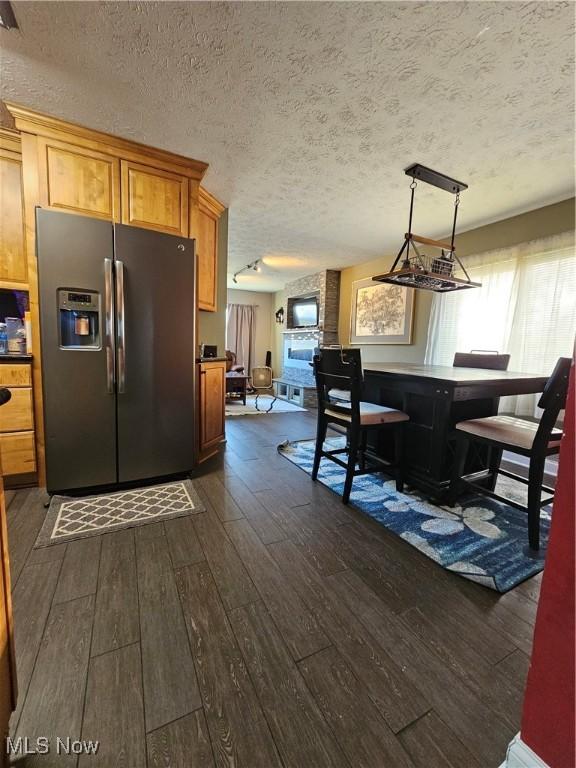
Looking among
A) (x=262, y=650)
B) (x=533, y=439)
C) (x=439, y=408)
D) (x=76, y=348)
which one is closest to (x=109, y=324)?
(x=76, y=348)

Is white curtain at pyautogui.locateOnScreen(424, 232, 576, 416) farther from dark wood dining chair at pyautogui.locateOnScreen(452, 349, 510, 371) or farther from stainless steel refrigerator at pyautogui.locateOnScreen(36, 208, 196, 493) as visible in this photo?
stainless steel refrigerator at pyautogui.locateOnScreen(36, 208, 196, 493)

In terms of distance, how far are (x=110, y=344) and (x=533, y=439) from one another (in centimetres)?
261

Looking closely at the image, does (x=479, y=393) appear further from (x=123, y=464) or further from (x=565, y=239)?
(x=123, y=464)

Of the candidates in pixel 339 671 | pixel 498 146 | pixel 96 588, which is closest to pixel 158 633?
pixel 96 588

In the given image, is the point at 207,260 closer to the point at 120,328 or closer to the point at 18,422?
the point at 120,328

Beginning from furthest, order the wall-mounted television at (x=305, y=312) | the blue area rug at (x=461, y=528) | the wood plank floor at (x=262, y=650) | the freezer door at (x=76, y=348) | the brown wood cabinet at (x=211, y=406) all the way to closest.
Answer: the wall-mounted television at (x=305, y=312)
the brown wood cabinet at (x=211, y=406)
the freezer door at (x=76, y=348)
the blue area rug at (x=461, y=528)
the wood plank floor at (x=262, y=650)

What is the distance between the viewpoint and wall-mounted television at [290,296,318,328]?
5943 mm

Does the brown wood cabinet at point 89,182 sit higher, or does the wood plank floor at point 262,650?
the brown wood cabinet at point 89,182

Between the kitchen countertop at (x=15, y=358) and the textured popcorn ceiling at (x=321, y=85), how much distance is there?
1519 mm

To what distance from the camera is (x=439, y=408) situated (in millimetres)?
2053

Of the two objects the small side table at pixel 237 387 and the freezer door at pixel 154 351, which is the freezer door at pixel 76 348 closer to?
the freezer door at pixel 154 351

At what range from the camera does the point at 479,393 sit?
1.98m

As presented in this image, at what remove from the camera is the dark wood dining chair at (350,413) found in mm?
1993

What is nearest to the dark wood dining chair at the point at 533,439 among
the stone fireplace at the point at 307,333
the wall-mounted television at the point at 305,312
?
the stone fireplace at the point at 307,333
